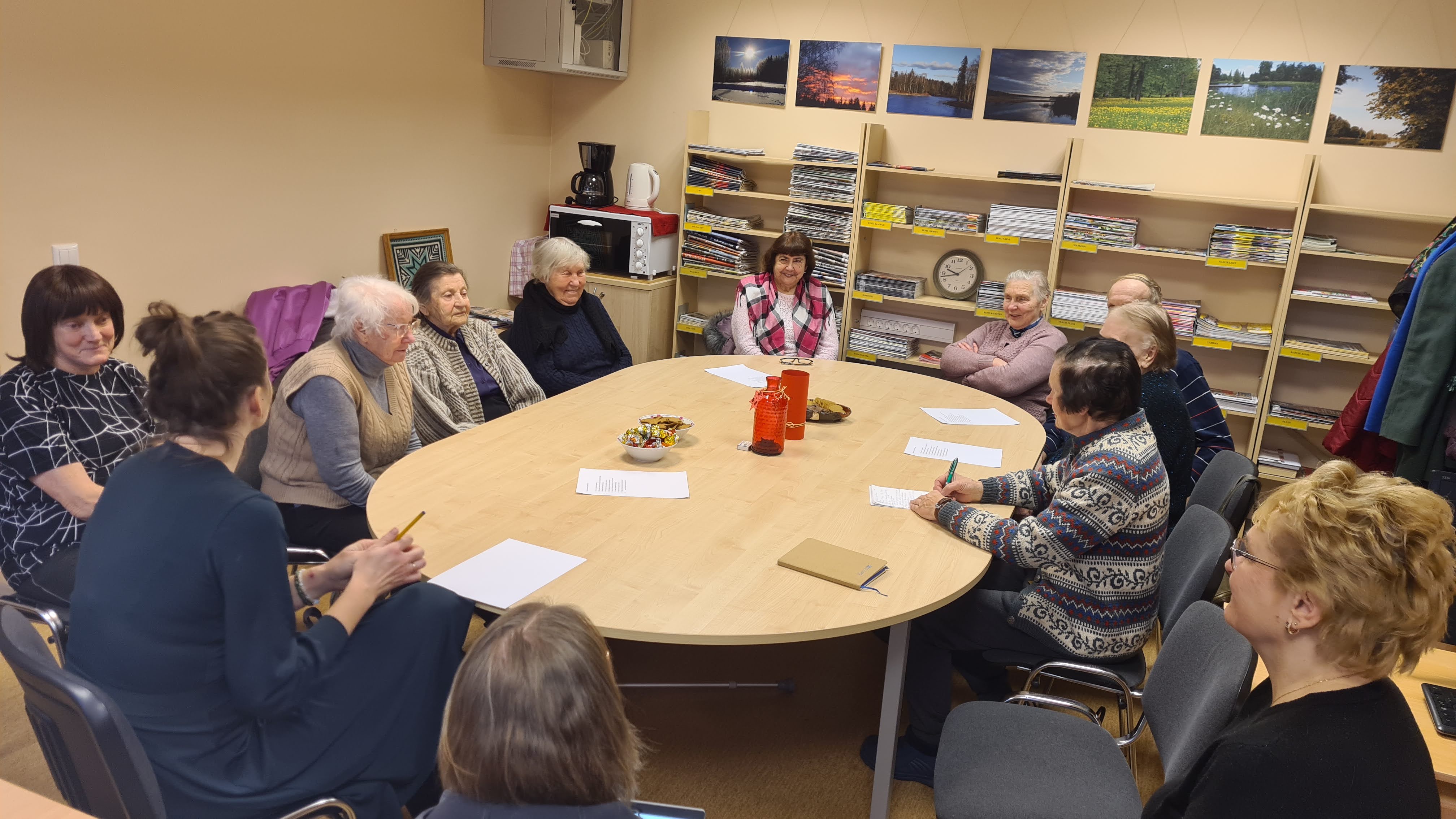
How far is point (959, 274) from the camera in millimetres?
5219

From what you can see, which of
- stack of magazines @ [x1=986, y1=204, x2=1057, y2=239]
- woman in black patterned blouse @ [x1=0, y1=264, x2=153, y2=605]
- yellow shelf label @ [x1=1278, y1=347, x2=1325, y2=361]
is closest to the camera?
woman in black patterned blouse @ [x1=0, y1=264, x2=153, y2=605]

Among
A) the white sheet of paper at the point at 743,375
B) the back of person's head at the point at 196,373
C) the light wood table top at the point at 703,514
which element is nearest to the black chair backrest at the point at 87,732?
the back of person's head at the point at 196,373

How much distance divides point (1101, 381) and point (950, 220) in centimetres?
297

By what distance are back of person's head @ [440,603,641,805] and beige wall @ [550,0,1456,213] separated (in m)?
4.49

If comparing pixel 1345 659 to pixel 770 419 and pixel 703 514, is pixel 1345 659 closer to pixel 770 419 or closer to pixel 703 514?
pixel 703 514

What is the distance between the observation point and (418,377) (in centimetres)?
317

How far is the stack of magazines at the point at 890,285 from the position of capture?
5164 mm

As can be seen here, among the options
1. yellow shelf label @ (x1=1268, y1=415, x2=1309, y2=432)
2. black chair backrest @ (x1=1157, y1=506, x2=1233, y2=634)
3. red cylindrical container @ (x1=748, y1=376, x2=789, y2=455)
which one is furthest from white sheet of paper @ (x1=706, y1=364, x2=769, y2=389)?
yellow shelf label @ (x1=1268, y1=415, x2=1309, y2=432)

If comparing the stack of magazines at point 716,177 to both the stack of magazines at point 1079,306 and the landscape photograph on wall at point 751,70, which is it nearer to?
the landscape photograph on wall at point 751,70

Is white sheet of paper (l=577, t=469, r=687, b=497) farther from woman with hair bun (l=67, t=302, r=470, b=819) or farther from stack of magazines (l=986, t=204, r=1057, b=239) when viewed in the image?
stack of magazines (l=986, t=204, r=1057, b=239)

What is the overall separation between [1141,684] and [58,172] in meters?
3.73

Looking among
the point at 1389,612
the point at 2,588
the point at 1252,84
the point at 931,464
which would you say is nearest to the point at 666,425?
the point at 931,464

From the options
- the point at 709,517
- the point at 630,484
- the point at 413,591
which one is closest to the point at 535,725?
the point at 413,591

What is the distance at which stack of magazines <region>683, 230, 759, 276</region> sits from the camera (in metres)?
5.48
